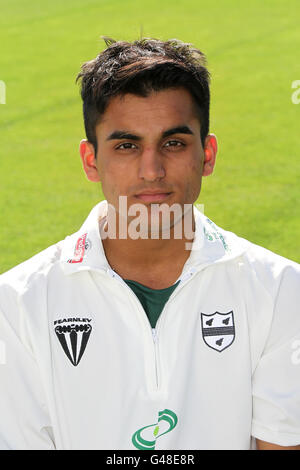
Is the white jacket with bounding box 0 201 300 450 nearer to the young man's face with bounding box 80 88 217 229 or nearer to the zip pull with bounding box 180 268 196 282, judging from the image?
the zip pull with bounding box 180 268 196 282

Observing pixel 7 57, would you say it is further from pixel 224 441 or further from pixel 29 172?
pixel 224 441

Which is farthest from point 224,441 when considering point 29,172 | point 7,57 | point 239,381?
point 7,57

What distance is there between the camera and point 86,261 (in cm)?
208

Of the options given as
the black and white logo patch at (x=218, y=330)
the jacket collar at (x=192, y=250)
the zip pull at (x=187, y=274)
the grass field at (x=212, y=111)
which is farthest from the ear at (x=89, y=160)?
the grass field at (x=212, y=111)

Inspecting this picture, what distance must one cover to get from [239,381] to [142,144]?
0.64 metres

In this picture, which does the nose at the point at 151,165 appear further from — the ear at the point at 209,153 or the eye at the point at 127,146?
the ear at the point at 209,153

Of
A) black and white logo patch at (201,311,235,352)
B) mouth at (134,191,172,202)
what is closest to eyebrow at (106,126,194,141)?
mouth at (134,191,172,202)

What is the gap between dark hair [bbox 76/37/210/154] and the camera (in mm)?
2037

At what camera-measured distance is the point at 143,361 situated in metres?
2.00

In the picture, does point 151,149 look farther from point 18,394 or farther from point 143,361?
point 18,394

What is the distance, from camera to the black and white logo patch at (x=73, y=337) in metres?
2.01

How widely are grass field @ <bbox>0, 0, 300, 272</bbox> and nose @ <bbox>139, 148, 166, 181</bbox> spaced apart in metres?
2.70

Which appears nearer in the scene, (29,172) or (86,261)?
(86,261)

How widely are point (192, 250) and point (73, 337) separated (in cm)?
40
